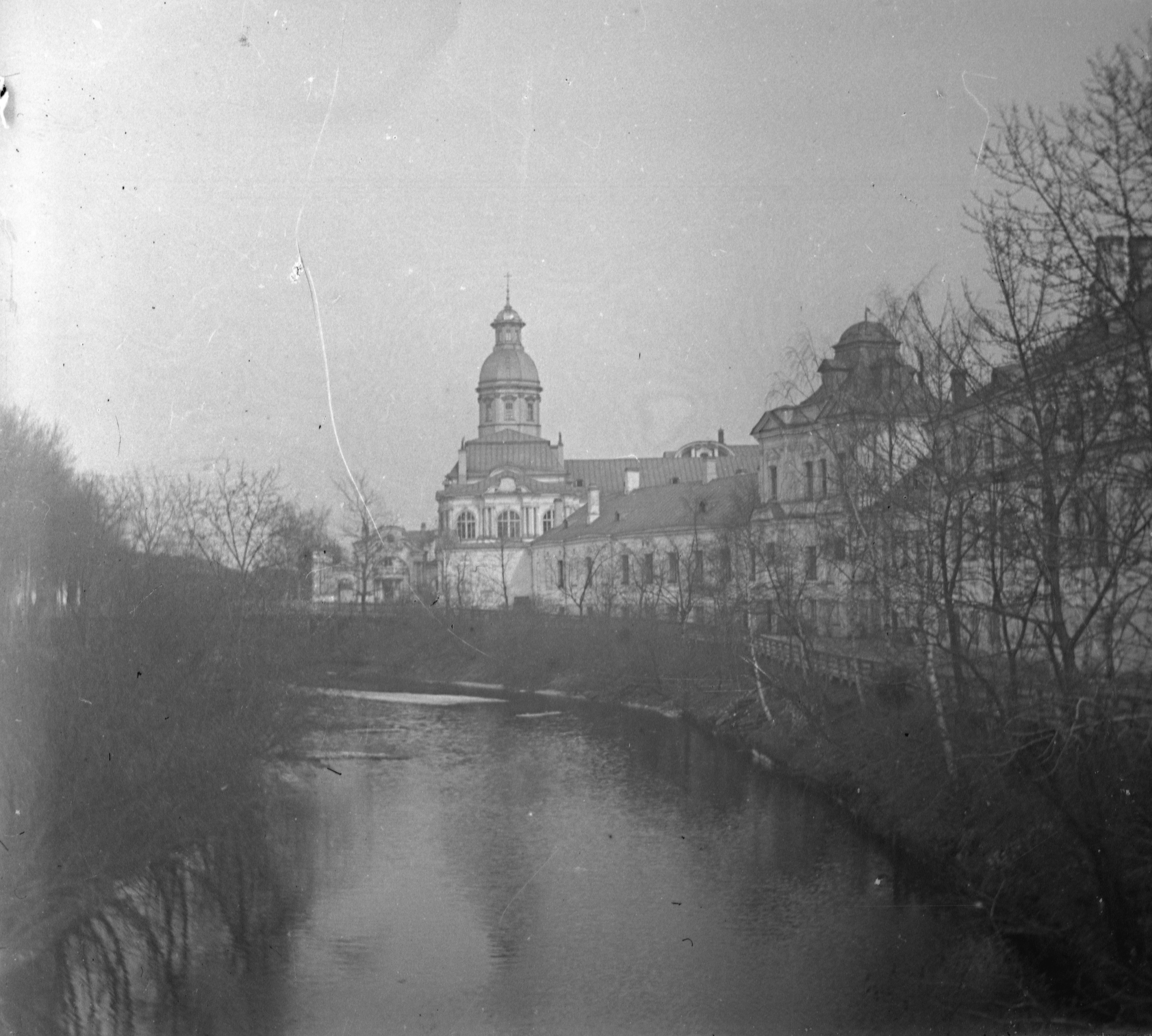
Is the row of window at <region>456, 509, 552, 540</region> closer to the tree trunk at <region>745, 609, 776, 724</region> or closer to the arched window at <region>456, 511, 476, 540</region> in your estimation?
the arched window at <region>456, 511, 476, 540</region>

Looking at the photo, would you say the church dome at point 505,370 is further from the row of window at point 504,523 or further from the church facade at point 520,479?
Answer: the row of window at point 504,523

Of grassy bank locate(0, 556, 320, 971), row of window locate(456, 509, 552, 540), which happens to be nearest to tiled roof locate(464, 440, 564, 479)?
row of window locate(456, 509, 552, 540)

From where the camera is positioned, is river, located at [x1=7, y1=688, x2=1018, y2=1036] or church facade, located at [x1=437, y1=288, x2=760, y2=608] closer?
river, located at [x1=7, y1=688, x2=1018, y2=1036]

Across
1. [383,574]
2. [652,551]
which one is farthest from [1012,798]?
[652,551]

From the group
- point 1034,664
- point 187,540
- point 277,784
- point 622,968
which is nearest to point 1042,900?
point 1034,664

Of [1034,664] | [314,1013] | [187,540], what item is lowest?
[314,1013]

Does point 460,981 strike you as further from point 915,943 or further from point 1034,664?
point 1034,664
